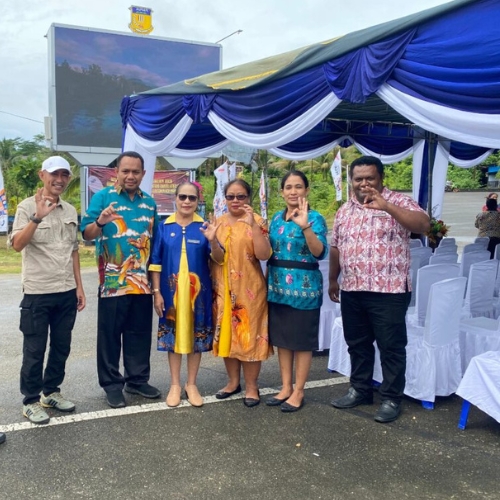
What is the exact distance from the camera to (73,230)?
137 inches

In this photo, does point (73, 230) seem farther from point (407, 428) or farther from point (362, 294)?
point (407, 428)

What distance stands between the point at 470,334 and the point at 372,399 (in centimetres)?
89

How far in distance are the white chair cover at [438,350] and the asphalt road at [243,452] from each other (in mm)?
142

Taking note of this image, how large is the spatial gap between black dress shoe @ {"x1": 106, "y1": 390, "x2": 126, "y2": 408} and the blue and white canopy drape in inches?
98.5

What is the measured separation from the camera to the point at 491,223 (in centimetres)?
1005

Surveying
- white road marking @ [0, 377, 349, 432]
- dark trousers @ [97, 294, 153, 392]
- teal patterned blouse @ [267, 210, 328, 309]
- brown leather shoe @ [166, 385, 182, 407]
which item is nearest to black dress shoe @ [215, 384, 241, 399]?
white road marking @ [0, 377, 349, 432]

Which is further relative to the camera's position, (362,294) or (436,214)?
(436,214)

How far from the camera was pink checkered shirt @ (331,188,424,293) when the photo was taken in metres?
3.26

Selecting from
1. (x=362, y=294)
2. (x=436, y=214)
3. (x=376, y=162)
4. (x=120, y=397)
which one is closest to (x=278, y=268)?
(x=362, y=294)

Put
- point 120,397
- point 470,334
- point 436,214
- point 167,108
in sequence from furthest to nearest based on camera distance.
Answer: point 436,214 → point 167,108 → point 470,334 → point 120,397

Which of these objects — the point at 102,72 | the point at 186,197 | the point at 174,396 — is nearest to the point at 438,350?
the point at 174,396

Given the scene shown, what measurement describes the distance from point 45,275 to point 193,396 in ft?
4.13

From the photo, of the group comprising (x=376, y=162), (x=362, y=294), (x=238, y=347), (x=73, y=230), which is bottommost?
(x=238, y=347)

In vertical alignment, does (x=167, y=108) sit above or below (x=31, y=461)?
above
